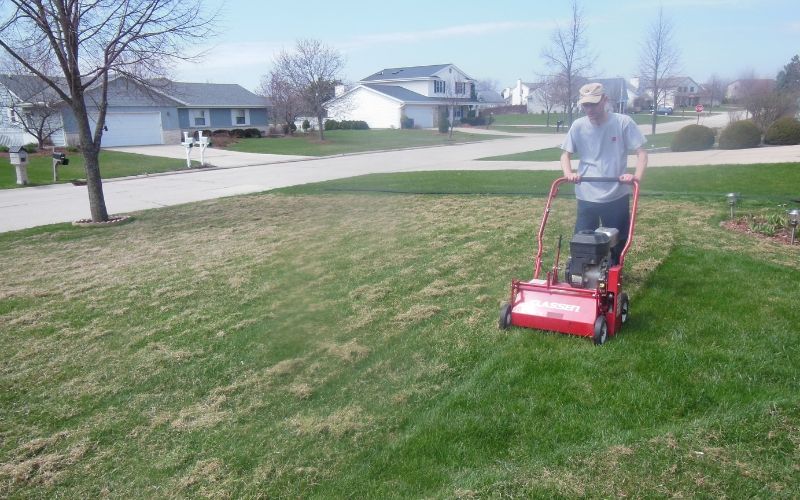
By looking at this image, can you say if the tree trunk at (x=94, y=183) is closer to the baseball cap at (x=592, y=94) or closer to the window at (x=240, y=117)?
the baseball cap at (x=592, y=94)

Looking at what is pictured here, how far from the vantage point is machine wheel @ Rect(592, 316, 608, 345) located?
421 cm

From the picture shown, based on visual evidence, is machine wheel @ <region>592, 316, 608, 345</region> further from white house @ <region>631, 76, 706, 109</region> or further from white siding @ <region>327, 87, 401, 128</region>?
white house @ <region>631, 76, 706, 109</region>

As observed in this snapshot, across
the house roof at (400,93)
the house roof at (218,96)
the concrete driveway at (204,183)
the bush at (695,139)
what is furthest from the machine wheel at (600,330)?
the house roof at (400,93)

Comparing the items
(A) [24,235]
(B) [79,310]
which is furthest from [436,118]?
(B) [79,310]

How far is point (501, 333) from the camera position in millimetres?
4672

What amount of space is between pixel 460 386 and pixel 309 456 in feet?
3.67

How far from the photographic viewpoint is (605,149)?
16.1 feet

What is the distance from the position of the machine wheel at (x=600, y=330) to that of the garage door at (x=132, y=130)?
3900cm

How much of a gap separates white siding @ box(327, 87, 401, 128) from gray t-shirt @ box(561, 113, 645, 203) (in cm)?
4796

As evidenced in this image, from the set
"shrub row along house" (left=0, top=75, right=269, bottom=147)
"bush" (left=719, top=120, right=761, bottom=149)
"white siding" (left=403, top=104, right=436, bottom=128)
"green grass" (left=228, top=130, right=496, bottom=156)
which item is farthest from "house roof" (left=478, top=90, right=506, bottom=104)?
"bush" (left=719, top=120, right=761, bottom=149)

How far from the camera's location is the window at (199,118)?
147 ft

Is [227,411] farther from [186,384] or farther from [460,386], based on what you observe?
[460,386]

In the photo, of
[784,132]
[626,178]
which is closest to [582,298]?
[626,178]

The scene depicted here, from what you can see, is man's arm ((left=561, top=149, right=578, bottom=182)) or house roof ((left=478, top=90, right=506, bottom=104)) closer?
man's arm ((left=561, top=149, right=578, bottom=182))
